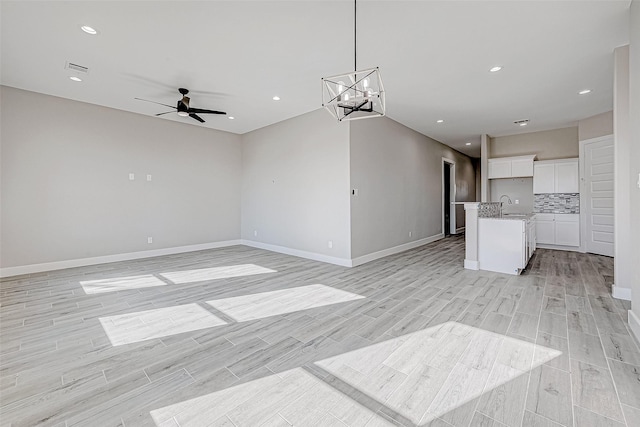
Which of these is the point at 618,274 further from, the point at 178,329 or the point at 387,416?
the point at 178,329

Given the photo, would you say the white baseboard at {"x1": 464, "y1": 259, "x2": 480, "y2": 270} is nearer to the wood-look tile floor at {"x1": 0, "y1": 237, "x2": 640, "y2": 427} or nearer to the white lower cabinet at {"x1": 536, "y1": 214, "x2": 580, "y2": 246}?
the wood-look tile floor at {"x1": 0, "y1": 237, "x2": 640, "y2": 427}

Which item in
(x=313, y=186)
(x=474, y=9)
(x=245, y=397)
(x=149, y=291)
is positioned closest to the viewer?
(x=245, y=397)

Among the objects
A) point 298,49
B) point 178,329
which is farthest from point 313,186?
point 178,329

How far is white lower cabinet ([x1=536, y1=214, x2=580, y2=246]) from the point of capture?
607cm

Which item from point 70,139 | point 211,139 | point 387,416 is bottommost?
point 387,416

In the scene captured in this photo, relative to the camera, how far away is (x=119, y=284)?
12.9 ft

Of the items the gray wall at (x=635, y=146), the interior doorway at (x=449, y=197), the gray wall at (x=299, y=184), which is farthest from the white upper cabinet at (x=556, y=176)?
the gray wall at (x=299, y=184)

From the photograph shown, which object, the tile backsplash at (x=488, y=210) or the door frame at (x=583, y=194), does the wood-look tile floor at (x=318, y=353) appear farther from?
the door frame at (x=583, y=194)

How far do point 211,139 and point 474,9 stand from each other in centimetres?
592

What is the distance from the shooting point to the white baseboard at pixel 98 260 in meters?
4.39

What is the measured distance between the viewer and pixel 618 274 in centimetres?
328

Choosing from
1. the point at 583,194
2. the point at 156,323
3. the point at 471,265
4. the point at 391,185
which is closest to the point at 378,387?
the point at 156,323

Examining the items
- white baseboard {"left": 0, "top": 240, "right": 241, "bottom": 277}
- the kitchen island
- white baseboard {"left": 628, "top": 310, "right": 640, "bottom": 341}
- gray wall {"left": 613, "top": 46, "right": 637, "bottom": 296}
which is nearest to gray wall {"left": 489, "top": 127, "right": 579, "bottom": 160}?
the kitchen island

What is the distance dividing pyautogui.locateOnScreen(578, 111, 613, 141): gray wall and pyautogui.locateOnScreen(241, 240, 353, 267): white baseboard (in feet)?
18.6
